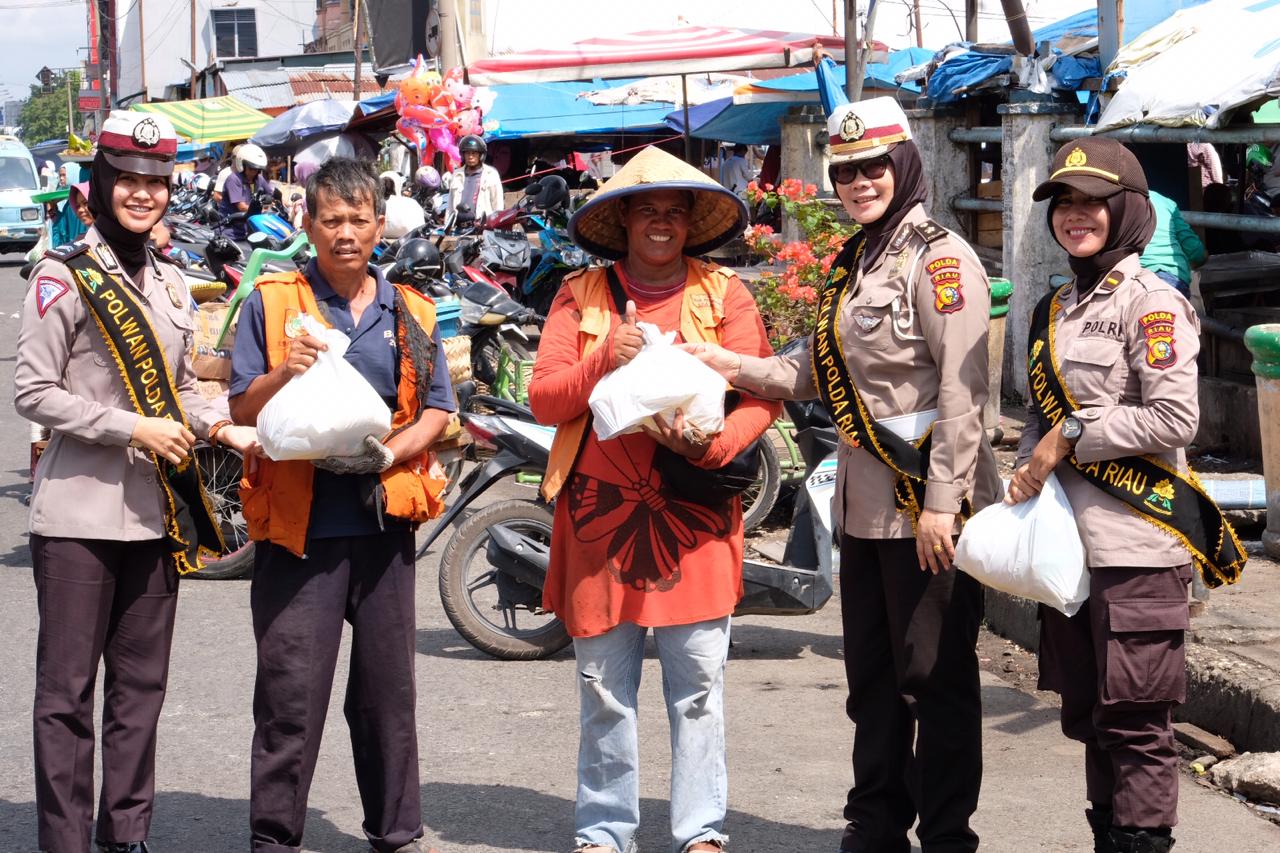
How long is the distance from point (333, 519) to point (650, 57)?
39.4 ft

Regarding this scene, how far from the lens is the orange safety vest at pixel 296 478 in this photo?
12.2 ft

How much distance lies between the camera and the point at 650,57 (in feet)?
49.5

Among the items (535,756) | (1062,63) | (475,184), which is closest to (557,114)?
(475,184)

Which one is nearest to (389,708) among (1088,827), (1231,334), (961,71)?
(1088,827)

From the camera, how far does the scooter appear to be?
19.4 ft

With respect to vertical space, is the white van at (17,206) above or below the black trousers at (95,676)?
above

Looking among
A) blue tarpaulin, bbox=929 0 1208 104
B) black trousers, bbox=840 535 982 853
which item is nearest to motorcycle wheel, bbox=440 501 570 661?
black trousers, bbox=840 535 982 853

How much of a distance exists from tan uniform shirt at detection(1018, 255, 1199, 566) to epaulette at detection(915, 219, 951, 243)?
1.16ft

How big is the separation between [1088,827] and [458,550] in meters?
2.74

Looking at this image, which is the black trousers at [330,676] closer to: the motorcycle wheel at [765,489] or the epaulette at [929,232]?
the epaulette at [929,232]

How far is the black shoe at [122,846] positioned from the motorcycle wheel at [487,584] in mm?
2236

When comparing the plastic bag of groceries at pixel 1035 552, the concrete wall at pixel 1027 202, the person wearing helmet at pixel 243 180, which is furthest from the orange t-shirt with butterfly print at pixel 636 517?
the person wearing helmet at pixel 243 180

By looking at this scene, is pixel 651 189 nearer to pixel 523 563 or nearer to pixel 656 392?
pixel 656 392

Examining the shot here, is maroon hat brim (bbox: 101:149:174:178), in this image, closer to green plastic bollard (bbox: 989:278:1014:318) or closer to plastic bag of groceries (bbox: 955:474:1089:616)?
plastic bag of groceries (bbox: 955:474:1089:616)
